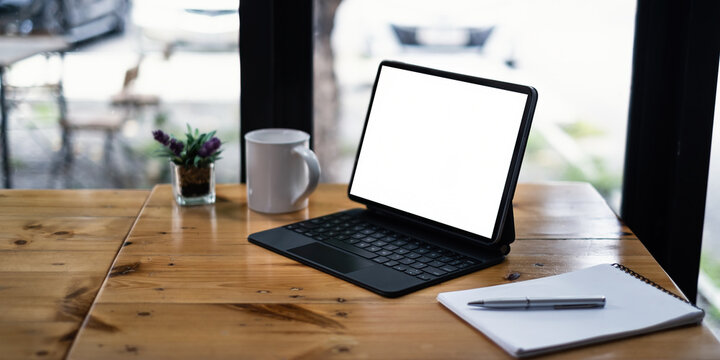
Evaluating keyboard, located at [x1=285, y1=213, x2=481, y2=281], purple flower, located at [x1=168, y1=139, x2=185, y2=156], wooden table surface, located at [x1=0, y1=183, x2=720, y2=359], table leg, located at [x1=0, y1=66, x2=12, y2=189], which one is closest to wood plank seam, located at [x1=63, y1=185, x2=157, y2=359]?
wooden table surface, located at [x1=0, y1=183, x2=720, y2=359]

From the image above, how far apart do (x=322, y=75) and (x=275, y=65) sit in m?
0.12

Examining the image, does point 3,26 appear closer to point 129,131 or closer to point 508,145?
point 129,131

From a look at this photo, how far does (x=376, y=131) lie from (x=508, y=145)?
0.92 ft

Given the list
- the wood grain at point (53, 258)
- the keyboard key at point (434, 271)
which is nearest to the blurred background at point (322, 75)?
the wood grain at point (53, 258)

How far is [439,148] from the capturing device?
125 centimetres

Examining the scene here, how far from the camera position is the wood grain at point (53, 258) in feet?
3.08

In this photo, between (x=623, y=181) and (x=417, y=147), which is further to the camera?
(x=623, y=181)

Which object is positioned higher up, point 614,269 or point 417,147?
point 417,147

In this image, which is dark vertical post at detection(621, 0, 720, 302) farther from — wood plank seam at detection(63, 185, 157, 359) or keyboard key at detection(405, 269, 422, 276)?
wood plank seam at detection(63, 185, 157, 359)

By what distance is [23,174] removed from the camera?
6.45 ft

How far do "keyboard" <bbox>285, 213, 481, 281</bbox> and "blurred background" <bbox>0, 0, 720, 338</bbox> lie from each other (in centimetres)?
50

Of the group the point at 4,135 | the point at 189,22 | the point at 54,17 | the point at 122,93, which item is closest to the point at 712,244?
the point at 189,22

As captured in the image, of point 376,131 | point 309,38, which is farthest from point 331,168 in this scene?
point 376,131

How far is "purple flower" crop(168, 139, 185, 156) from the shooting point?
1406mm
